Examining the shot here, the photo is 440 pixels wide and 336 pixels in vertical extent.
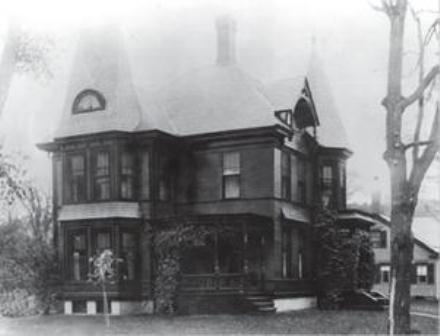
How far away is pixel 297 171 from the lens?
29812 mm

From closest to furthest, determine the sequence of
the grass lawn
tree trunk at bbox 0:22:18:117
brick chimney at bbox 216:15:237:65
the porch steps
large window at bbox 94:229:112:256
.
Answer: tree trunk at bbox 0:22:18:117 → the grass lawn → the porch steps → large window at bbox 94:229:112:256 → brick chimney at bbox 216:15:237:65

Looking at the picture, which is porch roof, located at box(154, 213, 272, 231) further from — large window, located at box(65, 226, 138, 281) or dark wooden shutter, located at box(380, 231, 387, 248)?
dark wooden shutter, located at box(380, 231, 387, 248)

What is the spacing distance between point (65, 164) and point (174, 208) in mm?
4453

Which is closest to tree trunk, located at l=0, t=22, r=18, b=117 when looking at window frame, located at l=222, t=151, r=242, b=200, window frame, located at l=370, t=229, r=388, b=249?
window frame, located at l=222, t=151, r=242, b=200

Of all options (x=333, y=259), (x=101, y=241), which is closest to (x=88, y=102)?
(x=101, y=241)

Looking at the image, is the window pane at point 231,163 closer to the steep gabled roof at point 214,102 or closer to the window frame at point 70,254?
the steep gabled roof at point 214,102

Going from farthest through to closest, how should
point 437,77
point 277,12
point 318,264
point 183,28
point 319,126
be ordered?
point 319,126, point 318,264, point 183,28, point 277,12, point 437,77

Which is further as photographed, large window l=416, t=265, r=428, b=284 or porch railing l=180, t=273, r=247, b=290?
large window l=416, t=265, r=428, b=284

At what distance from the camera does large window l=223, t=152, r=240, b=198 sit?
27.7 meters

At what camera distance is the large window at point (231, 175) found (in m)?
27.7

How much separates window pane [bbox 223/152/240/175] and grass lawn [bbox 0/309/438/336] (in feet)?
18.9

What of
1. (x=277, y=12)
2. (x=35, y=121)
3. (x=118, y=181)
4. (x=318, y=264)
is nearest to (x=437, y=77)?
(x=277, y=12)

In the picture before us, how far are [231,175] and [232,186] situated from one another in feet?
1.37

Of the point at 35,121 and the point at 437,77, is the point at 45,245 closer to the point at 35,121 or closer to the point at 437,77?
the point at 35,121
